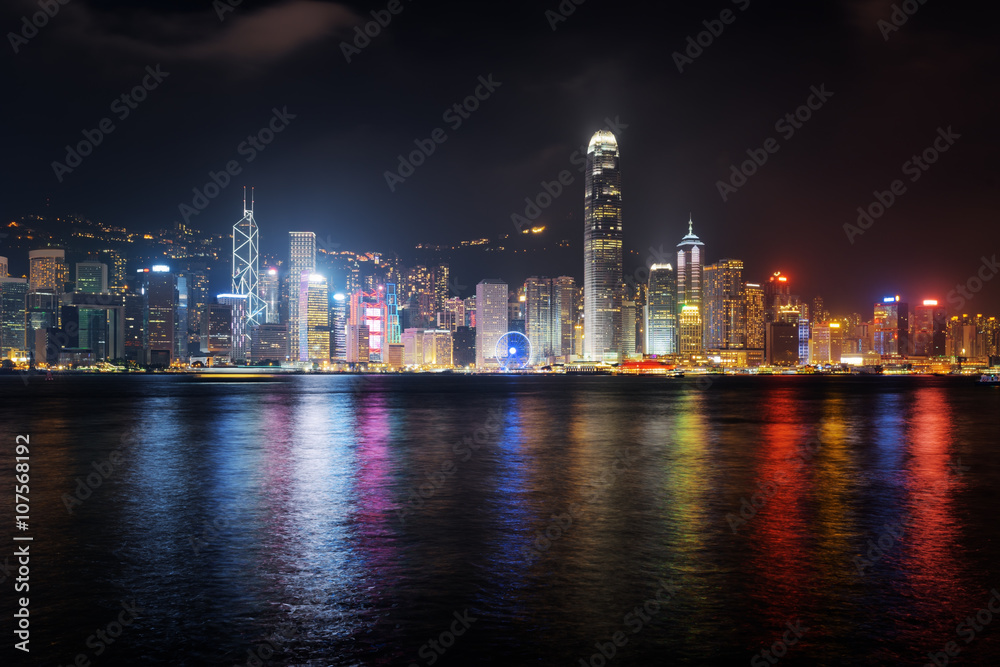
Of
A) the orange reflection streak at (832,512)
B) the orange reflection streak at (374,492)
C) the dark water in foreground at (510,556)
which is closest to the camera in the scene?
the dark water in foreground at (510,556)

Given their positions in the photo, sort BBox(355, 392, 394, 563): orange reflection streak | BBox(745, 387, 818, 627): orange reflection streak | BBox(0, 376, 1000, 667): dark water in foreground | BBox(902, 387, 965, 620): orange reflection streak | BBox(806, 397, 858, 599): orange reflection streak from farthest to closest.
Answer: BBox(355, 392, 394, 563): orange reflection streak, BBox(806, 397, 858, 599): orange reflection streak, BBox(902, 387, 965, 620): orange reflection streak, BBox(745, 387, 818, 627): orange reflection streak, BBox(0, 376, 1000, 667): dark water in foreground

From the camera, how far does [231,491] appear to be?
100 ft

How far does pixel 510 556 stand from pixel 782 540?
845 cm

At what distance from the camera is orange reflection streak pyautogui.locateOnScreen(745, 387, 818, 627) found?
1575 cm

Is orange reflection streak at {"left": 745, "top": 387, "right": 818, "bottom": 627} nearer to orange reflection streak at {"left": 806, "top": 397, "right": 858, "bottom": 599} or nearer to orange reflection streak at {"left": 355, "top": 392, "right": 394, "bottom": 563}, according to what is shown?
orange reflection streak at {"left": 806, "top": 397, "right": 858, "bottom": 599}

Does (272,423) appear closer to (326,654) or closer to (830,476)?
(830,476)

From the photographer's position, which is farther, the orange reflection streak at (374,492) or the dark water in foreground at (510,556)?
the orange reflection streak at (374,492)

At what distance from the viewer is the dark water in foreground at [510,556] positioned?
13.5 metres

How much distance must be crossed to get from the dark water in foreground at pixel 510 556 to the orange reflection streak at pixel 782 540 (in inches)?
3.9

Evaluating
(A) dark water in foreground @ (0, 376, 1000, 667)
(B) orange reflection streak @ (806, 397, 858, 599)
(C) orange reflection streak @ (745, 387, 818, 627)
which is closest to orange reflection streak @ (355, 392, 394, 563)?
(A) dark water in foreground @ (0, 376, 1000, 667)

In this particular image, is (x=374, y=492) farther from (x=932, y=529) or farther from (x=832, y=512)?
(x=932, y=529)

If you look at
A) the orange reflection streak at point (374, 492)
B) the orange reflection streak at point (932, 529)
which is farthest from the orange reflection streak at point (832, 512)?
the orange reflection streak at point (374, 492)

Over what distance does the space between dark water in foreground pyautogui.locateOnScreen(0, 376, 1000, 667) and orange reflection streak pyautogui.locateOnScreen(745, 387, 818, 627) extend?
10cm

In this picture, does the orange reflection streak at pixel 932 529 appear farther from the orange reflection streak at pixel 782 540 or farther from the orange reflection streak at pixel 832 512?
the orange reflection streak at pixel 782 540
